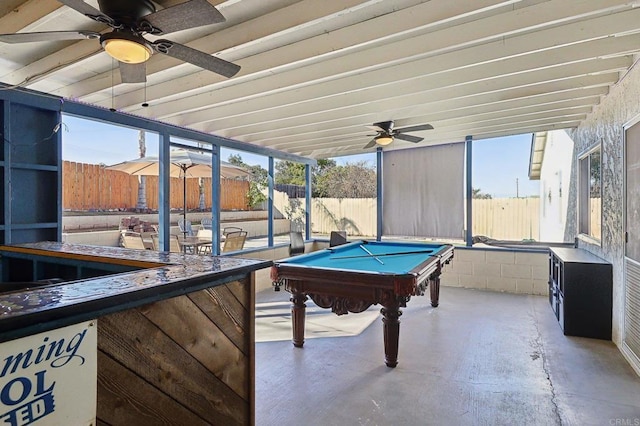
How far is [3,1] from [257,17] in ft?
5.51

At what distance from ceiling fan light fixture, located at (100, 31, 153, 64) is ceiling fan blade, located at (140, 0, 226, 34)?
94mm

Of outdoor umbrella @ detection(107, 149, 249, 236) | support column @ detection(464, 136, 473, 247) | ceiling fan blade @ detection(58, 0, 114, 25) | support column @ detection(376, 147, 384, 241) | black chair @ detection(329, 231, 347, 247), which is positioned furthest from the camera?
support column @ detection(376, 147, 384, 241)

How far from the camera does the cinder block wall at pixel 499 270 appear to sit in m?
5.59

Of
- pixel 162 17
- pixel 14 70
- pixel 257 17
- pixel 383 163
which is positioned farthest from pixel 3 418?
pixel 383 163

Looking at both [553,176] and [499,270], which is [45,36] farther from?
[553,176]

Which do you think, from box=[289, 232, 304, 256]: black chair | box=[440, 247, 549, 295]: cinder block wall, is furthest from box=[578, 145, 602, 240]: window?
box=[289, 232, 304, 256]: black chair

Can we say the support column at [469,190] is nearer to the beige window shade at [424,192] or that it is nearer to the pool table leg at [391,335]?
the beige window shade at [424,192]

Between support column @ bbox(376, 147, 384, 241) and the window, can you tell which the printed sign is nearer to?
the window

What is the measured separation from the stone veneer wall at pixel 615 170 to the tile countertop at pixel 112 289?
3590 mm

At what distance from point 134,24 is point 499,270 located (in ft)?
19.2

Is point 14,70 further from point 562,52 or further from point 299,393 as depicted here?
point 562,52

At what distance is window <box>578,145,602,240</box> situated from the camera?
14.1 ft

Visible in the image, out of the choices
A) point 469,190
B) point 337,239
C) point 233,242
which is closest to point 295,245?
point 337,239

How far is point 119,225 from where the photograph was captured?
7918mm
